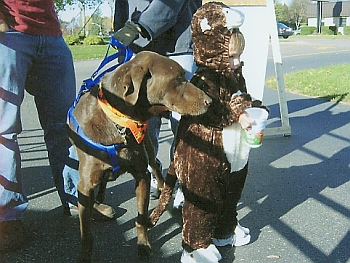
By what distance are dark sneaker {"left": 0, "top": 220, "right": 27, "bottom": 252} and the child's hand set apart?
1805 mm

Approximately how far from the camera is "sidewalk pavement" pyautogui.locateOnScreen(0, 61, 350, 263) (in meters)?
3.23

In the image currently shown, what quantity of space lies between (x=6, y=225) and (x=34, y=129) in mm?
4121

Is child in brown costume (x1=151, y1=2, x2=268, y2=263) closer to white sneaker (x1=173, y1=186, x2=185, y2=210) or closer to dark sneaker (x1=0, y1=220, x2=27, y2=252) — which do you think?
white sneaker (x1=173, y1=186, x2=185, y2=210)

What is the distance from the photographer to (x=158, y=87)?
2.75 metres

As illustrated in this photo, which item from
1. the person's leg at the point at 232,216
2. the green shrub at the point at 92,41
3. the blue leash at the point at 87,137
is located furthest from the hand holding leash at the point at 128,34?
the green shrub at the point at 92,41

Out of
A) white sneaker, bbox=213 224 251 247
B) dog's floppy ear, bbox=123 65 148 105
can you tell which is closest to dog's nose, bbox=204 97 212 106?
dog's floppy ear, bbox=123 65 148 105

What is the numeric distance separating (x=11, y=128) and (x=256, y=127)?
1.74 meters

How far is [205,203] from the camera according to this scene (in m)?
2.96

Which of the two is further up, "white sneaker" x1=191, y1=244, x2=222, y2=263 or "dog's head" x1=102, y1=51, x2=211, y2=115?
"dog's head" x1=102, y1=51, x2=211, y2=115

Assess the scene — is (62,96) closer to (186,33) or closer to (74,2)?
(186,33)

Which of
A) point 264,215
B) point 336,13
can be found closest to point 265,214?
point 264,215

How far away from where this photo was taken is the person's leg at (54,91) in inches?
134

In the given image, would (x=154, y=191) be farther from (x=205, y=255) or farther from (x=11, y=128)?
(x=11, y=128)

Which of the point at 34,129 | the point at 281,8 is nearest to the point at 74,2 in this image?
the point at 34,129
